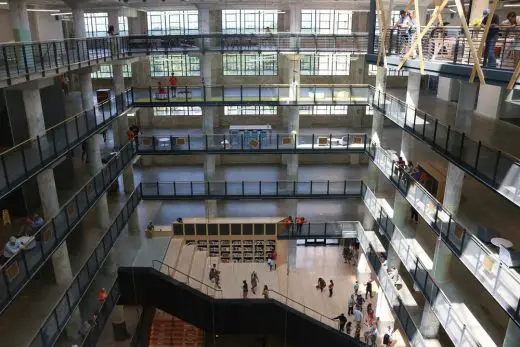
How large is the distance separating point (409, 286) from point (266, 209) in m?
7.86

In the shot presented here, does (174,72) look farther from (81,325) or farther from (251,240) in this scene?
(81,325)

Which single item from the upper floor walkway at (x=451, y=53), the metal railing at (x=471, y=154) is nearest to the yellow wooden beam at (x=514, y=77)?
the upper floor walkway at (x=451, y=53)

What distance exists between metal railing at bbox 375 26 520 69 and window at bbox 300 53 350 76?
852cm

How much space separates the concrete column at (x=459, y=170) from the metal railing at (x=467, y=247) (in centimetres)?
34

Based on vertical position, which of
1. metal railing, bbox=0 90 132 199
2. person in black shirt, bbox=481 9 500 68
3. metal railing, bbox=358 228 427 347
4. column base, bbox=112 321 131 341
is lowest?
column base, bbox=112 321 131 341

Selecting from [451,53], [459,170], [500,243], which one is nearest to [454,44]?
[451,53]

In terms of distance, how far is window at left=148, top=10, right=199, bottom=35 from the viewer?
22.6 meters

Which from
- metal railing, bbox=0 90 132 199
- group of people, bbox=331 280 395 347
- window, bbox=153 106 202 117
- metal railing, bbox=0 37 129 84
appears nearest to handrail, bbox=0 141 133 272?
metal railing, bbox=0 90 132 199

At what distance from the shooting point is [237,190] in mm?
18672

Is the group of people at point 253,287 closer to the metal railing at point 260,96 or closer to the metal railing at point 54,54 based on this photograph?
the metal railing at point 260,96

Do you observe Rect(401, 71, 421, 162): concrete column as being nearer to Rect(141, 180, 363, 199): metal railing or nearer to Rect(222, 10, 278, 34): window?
Rect(141, 180, 363, 199): metal railing

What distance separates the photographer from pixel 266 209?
20.5m

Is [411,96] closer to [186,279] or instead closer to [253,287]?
[253,287]

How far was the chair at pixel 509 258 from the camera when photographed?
327 inches
